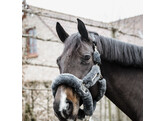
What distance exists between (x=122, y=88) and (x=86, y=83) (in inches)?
16.9

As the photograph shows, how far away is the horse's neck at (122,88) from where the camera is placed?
204 centimetres

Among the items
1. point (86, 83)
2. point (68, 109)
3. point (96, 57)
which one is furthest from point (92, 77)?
point (68, 109)

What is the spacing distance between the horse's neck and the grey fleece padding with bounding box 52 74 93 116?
1.03ft

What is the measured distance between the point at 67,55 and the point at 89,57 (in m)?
0.17

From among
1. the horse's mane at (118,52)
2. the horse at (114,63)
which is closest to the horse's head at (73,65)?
the horse at (114,63)

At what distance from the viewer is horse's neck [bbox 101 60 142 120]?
80.3 inches

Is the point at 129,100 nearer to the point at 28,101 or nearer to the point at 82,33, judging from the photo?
the point at 82,33

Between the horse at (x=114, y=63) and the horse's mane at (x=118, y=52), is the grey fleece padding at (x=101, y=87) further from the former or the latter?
the horse's mane at (x=118, y=52)

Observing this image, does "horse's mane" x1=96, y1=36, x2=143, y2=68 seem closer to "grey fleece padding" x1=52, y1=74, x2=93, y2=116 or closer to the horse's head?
the horse's head

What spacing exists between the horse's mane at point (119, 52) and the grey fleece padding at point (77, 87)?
386 millimetres

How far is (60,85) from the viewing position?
5.74 feet

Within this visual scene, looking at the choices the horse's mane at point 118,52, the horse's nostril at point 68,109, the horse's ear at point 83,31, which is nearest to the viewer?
the horse's nostril at point 68,109

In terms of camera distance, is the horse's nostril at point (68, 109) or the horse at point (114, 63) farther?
the horse at point (114, 63)
